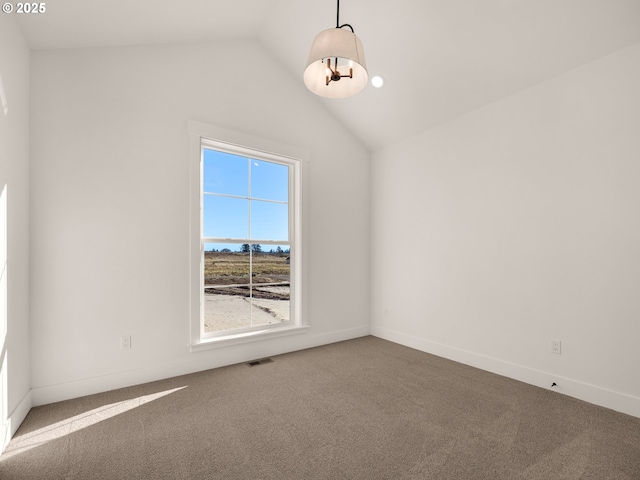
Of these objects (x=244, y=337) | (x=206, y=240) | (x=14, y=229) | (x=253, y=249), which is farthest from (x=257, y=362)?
(x=14, y=229)

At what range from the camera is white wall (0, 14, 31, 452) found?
1.91 m

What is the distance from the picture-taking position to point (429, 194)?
3777mm

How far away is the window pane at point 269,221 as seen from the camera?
11.8 feet

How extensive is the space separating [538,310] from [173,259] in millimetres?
3277

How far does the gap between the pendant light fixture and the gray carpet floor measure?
2158 mm

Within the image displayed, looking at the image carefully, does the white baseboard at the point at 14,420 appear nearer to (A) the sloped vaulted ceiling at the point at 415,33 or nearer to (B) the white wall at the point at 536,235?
(A) the sloped vaulted ceiling at the point at 415,33

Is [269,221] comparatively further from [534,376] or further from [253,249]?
[534,376]

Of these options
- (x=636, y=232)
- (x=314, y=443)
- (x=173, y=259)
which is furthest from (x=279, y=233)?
(x=636, y=232)

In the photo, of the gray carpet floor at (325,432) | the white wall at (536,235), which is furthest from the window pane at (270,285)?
the white wall at (536,235)

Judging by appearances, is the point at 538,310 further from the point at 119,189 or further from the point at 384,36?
the point at 119,189

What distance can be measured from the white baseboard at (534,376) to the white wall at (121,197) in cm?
163

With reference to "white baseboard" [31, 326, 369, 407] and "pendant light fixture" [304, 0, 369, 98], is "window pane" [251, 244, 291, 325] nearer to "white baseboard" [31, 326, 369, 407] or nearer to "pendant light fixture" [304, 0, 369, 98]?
"white baseboard" [31, 326, 369, 407]

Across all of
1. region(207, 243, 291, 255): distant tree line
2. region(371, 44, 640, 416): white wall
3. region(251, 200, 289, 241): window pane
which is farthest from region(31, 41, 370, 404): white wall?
region(371, 44, 640, 416): white wall

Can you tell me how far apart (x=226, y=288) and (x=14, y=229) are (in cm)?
172
